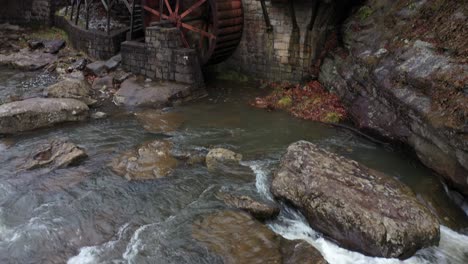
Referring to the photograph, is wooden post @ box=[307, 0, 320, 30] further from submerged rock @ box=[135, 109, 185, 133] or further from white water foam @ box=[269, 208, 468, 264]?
white water foam @ box=[269, 208, 468, 264]

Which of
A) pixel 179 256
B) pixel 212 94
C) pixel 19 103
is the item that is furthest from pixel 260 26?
pixel 179 256

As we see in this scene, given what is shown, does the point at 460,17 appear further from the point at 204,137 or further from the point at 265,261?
the point at 265,261

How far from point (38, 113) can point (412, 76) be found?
A: 799 centimetres

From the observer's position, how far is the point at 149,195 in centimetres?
644

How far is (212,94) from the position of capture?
460 inches

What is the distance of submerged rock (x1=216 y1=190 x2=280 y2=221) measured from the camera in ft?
19.1

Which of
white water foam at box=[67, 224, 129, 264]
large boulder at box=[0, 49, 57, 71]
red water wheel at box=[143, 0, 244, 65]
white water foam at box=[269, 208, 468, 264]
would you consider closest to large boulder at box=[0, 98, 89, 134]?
red water wheel at box=[143, 0, 244, 65]

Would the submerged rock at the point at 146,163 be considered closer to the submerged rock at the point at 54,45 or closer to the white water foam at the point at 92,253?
the white water foam at the point at 92,253

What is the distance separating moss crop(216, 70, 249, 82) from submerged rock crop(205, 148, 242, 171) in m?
5.48

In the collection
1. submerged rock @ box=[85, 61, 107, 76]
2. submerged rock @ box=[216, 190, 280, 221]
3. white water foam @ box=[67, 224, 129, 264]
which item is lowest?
white water foam @ box=[67, 224, 129, 264]

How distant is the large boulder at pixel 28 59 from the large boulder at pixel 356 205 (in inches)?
440

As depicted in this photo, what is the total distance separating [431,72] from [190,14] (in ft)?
27.2

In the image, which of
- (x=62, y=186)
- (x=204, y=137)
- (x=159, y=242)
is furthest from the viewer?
(x=204, y=137)

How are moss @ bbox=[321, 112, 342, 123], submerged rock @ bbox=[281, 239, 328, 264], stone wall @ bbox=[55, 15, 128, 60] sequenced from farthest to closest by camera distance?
1. stone wall @ bbox=[55, 15, 128, 60]
2. moss @ bbox=[321, 112, 342, 123]
3. submerged rock @ bbox=[281, 239, 328, 264]
